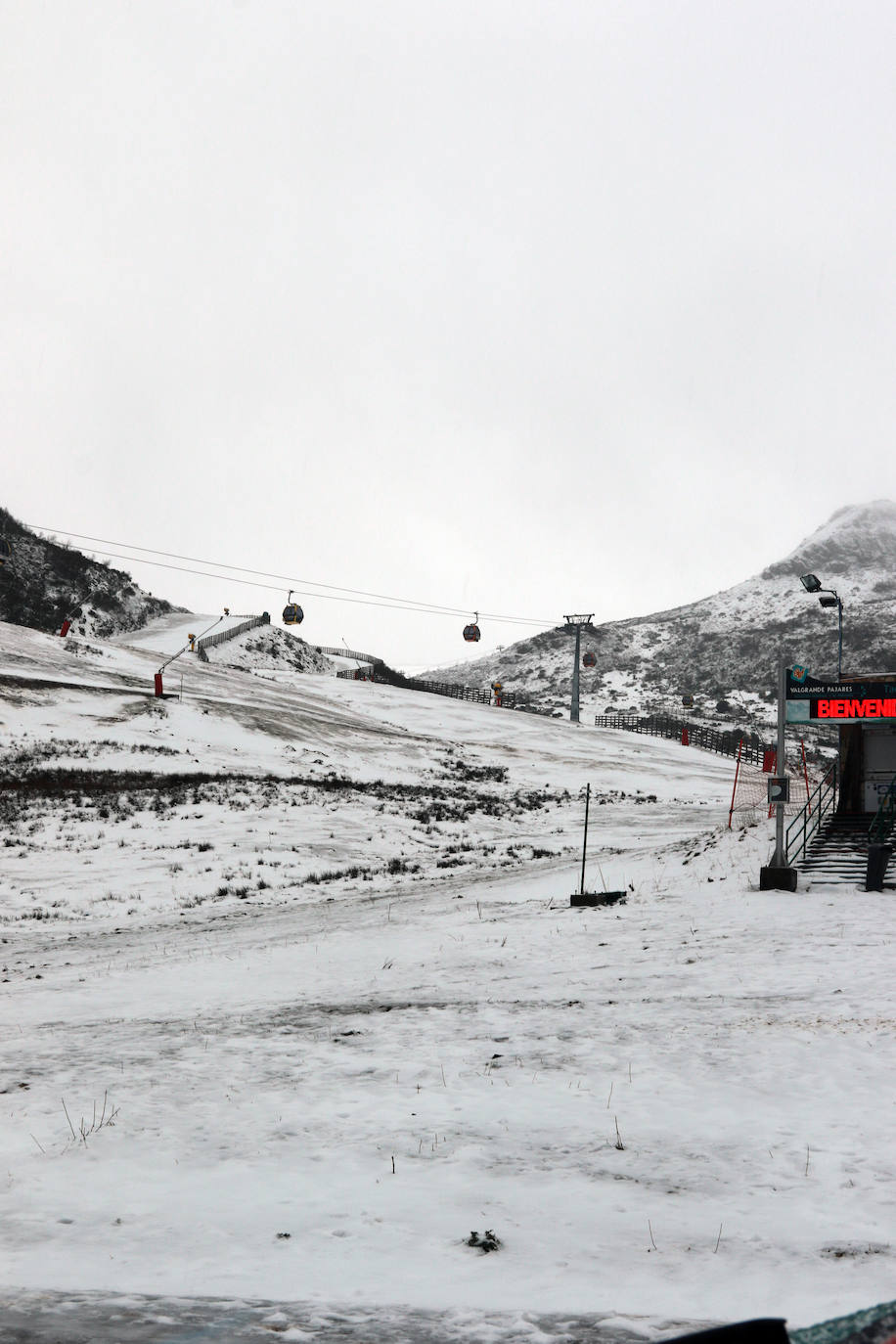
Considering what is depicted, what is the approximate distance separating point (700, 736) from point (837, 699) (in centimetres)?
5510

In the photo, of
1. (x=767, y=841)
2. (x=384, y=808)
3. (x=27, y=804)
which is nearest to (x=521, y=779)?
(x=384, y=808)

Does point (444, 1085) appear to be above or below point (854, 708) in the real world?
below

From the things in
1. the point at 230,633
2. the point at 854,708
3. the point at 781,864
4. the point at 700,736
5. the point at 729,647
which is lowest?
the point at 781,864

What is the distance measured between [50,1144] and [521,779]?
41.0 metres

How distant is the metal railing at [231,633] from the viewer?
87.4 m

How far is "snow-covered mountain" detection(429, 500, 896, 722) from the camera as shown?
115875 mm

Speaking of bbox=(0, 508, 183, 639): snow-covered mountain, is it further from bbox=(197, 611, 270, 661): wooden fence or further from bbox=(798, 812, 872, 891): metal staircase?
bbox=(798, 812, 872, 891): metal staircase

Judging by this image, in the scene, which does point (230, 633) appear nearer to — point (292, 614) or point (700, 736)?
point (292, 614)

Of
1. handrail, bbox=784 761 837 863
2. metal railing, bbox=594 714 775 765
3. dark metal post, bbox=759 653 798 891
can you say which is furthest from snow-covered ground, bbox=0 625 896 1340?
metal railing, bbox=594 714 775 765

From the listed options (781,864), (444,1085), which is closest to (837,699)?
(781,864)

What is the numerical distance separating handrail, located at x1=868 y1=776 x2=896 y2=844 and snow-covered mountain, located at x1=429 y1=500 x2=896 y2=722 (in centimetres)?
7250

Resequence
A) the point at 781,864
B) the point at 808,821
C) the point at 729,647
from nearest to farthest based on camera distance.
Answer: the point at 781,864
the point at 808,821
the point at 729,647

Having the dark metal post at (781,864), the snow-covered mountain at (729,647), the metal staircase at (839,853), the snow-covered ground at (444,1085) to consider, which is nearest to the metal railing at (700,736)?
the snow-covered mountain at (729,647)

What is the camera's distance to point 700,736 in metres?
74.4
